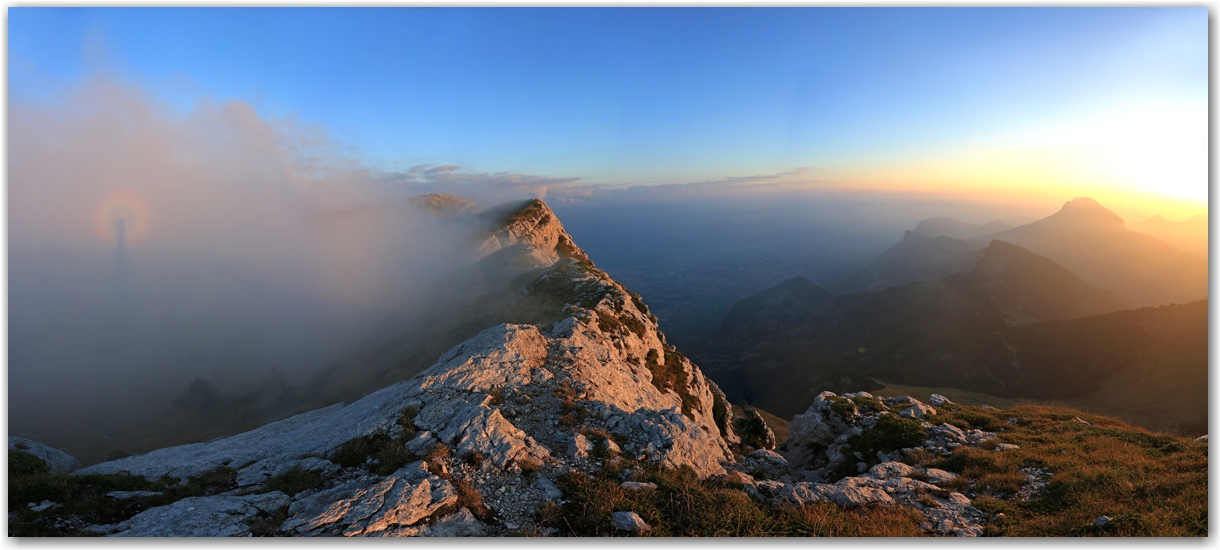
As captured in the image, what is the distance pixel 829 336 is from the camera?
170 m

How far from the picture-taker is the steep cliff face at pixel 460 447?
864 centimetres

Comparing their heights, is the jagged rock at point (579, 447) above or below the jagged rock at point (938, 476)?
above

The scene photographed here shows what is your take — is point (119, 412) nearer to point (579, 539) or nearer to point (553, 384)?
point (553, 384)

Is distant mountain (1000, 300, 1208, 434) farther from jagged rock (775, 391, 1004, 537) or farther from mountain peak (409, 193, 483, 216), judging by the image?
mountain peak (409, 193, 483, 216)

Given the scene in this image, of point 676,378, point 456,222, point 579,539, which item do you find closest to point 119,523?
point 579,539

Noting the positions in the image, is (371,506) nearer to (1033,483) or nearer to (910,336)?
(1033,483)

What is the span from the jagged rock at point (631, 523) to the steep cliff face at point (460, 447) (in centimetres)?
202

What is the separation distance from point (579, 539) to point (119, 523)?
9614mm

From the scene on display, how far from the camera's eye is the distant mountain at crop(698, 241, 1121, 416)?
386ft

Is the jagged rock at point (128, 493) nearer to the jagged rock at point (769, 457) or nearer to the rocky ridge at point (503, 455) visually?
the rocky ridge at point (503, 455)

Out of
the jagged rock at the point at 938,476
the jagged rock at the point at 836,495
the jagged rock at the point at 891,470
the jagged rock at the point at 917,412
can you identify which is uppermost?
the jagged rock at the point at 836,495

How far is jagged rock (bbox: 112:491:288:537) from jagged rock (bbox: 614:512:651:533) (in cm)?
698

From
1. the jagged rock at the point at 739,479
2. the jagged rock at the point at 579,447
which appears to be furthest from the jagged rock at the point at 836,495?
the jagged rock at the point at 579,447

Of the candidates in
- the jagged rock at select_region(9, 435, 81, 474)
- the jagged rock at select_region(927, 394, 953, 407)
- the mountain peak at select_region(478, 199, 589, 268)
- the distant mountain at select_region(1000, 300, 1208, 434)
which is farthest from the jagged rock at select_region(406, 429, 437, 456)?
the distant mountain at select_region(1000, 300, 1208, 434)
